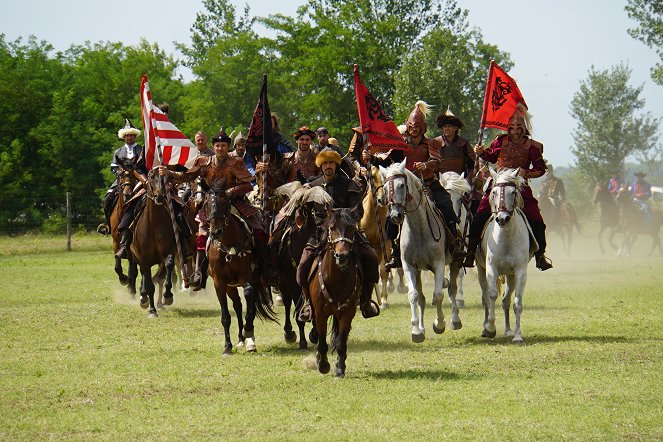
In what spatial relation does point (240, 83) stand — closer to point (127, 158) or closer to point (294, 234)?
point (127, 158)

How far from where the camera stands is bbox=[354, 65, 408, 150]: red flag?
52.4 ft

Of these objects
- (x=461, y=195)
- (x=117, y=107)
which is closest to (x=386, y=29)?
(x=117, y=107)

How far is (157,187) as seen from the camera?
1944 centimetres

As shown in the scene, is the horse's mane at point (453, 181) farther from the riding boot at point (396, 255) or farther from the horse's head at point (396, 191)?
the horse's head at point (396, 191)

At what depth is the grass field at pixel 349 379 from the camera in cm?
980

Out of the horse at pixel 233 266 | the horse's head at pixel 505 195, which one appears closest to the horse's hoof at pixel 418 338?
the horse's head at pixel 505 195

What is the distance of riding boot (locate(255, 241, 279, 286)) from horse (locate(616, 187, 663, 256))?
26020mm

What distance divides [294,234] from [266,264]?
0.68 m

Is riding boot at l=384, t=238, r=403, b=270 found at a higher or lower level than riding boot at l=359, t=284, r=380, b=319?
higher

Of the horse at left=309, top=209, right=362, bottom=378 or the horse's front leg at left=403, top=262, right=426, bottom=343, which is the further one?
the horse's front leg at left=403, top=262, right=426, bottom=343

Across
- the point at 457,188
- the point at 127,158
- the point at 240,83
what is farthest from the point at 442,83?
the point at 457,188

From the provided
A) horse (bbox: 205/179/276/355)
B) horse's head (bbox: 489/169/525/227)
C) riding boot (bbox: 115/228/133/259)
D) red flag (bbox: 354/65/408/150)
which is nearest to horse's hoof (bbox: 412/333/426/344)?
horse's head (bbox: 489/169/525/227)

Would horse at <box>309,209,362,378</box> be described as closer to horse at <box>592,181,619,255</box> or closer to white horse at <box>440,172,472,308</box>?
white horse at <box>440,172,472,308</box>

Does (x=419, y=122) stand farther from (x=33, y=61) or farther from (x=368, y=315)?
(x=33, y=61)
